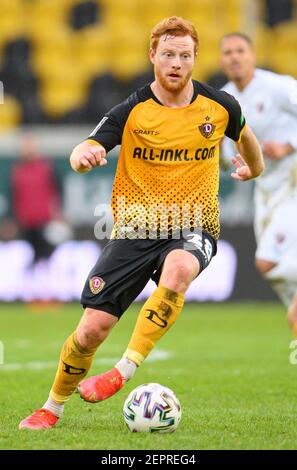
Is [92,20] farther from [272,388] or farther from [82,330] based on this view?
[82,330]

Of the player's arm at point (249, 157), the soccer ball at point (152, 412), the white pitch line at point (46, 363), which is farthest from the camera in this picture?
the white pitch line at point (46, 363)

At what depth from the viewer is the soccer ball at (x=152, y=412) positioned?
17.3 feet

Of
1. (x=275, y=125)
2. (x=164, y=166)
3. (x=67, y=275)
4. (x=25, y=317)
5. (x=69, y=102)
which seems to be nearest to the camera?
(x=164, y=166)

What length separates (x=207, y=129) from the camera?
5.71m

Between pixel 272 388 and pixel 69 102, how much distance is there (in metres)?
11.7

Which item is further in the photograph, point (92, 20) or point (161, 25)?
point (92, 20)

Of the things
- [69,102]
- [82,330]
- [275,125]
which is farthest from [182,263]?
[69,102]


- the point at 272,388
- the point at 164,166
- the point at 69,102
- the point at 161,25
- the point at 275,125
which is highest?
the point at 161,25

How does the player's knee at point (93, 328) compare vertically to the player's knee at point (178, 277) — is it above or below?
below

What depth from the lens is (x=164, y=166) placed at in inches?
224

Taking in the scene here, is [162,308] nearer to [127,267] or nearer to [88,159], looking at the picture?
[127,267]

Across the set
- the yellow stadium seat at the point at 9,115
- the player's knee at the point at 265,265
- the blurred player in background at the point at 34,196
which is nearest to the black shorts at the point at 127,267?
the player's knee at the point at 265,265

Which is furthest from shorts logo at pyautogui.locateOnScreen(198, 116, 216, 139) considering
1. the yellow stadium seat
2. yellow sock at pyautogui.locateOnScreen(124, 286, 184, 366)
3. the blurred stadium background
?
the yellow stadium seat

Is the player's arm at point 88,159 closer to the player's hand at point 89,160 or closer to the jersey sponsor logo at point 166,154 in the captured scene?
the player's hand at point 89,160
